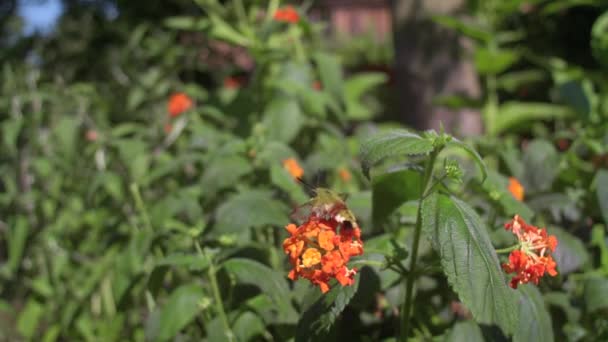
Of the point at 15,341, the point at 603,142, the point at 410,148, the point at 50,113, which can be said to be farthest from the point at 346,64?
the point at 410,148

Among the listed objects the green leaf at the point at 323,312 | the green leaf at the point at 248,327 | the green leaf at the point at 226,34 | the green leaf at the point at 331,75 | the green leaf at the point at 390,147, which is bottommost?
the green leaf at the point at 248,327


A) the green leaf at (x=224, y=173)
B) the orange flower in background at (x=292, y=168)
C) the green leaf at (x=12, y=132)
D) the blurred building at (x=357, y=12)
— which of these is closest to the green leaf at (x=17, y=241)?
the green leaf at (x=12, y=132)

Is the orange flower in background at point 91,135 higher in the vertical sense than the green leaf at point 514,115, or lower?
higher

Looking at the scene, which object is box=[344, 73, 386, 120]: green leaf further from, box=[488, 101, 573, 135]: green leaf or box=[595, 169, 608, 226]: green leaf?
box=[595, 169, 608, 226]: green leaf

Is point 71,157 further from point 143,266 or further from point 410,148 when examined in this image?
point 410,148

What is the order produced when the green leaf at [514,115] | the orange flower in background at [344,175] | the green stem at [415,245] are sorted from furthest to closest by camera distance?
the green leaf at [514,115] < the orange flower in background at [344,175] < the green stem at [415,245]

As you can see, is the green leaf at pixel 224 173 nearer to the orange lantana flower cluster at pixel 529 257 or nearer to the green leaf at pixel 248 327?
the green leaf at pixel 248 327

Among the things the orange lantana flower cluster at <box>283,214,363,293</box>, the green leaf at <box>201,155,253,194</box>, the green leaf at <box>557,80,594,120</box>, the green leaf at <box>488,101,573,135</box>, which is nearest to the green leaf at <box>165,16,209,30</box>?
the green leaf at <box>201,155,253,194</box>

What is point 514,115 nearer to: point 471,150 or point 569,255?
point 569,255
